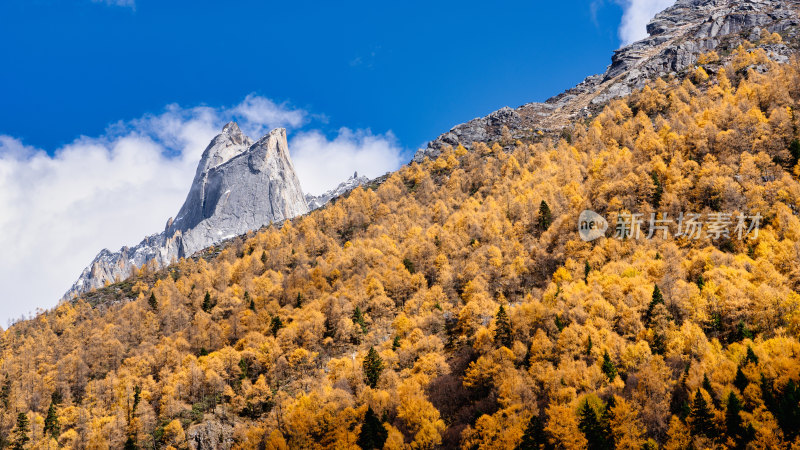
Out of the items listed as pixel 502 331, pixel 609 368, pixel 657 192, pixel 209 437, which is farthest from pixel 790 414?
pixel 209 437

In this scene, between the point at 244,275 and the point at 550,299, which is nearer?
the point at 550,299

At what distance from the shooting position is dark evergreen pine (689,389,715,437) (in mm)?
54531

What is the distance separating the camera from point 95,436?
8375cm

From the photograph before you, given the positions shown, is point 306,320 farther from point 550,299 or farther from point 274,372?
point 550,299

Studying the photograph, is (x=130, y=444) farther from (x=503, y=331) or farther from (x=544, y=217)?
(x=544, y=217)

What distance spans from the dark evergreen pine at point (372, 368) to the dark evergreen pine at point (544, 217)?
202 feet

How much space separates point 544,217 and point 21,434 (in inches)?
4847

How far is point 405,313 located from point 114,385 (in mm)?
64173

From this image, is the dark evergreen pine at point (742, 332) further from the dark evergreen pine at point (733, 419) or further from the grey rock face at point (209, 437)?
the grey rock face at point (209, 437)

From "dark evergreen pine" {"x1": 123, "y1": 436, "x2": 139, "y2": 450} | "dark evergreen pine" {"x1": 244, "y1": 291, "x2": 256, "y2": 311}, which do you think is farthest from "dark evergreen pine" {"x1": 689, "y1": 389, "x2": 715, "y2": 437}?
"dark evergreen pine" {"x1": 244, "y1": 291, "x2": 256, "y2": 311}

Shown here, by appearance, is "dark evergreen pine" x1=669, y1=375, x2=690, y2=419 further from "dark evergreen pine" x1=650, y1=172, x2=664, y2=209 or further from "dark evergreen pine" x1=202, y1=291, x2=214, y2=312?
"dark evergreen pine" x1=202, y1=291, x2=214, y2=312

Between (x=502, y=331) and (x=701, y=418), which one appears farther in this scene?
Result: (x=502, y=331)

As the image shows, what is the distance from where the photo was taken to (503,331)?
8250 centimetres

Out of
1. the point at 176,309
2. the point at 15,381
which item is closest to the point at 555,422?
the point at 176,309
